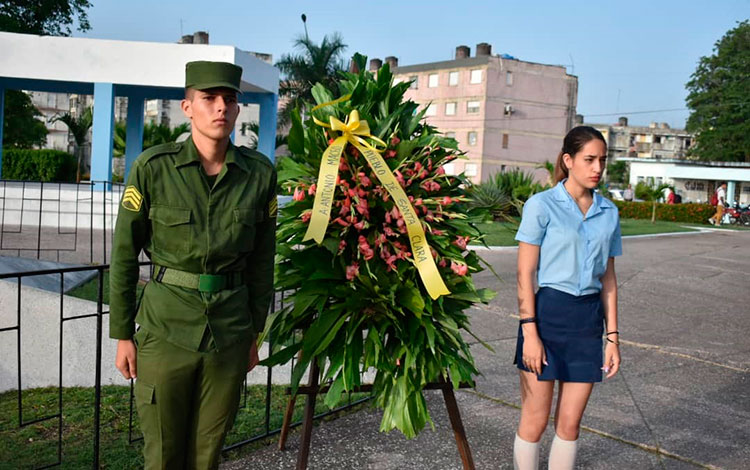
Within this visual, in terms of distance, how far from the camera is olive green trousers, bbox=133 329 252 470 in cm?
258

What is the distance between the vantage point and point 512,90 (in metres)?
61.7

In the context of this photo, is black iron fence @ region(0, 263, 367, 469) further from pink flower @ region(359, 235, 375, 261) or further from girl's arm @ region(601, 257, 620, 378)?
girl's arm @ region(601, 257, 620, 378)

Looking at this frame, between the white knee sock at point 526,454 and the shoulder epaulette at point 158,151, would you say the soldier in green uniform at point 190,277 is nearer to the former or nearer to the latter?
the shoulder epaulette at point 158,151

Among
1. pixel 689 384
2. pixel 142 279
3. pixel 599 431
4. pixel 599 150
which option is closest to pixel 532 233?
pixel 599 150

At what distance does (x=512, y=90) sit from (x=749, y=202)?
69.6ft

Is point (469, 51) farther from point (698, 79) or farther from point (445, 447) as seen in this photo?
point (445, 447)

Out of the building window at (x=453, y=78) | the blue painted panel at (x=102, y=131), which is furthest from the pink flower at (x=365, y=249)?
the building window at (x=453, y=78)

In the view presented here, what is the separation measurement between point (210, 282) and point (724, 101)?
66.2 metres

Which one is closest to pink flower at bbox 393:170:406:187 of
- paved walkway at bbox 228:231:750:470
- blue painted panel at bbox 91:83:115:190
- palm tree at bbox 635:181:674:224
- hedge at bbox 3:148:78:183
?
paved walkway at bbox 228:231:750:470

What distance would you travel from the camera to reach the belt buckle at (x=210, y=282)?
2.60m

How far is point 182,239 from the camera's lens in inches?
102

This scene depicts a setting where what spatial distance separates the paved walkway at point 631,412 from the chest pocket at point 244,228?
5.60 feet

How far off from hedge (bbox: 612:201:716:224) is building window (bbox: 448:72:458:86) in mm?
30189

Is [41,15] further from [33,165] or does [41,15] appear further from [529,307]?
[529,307]
